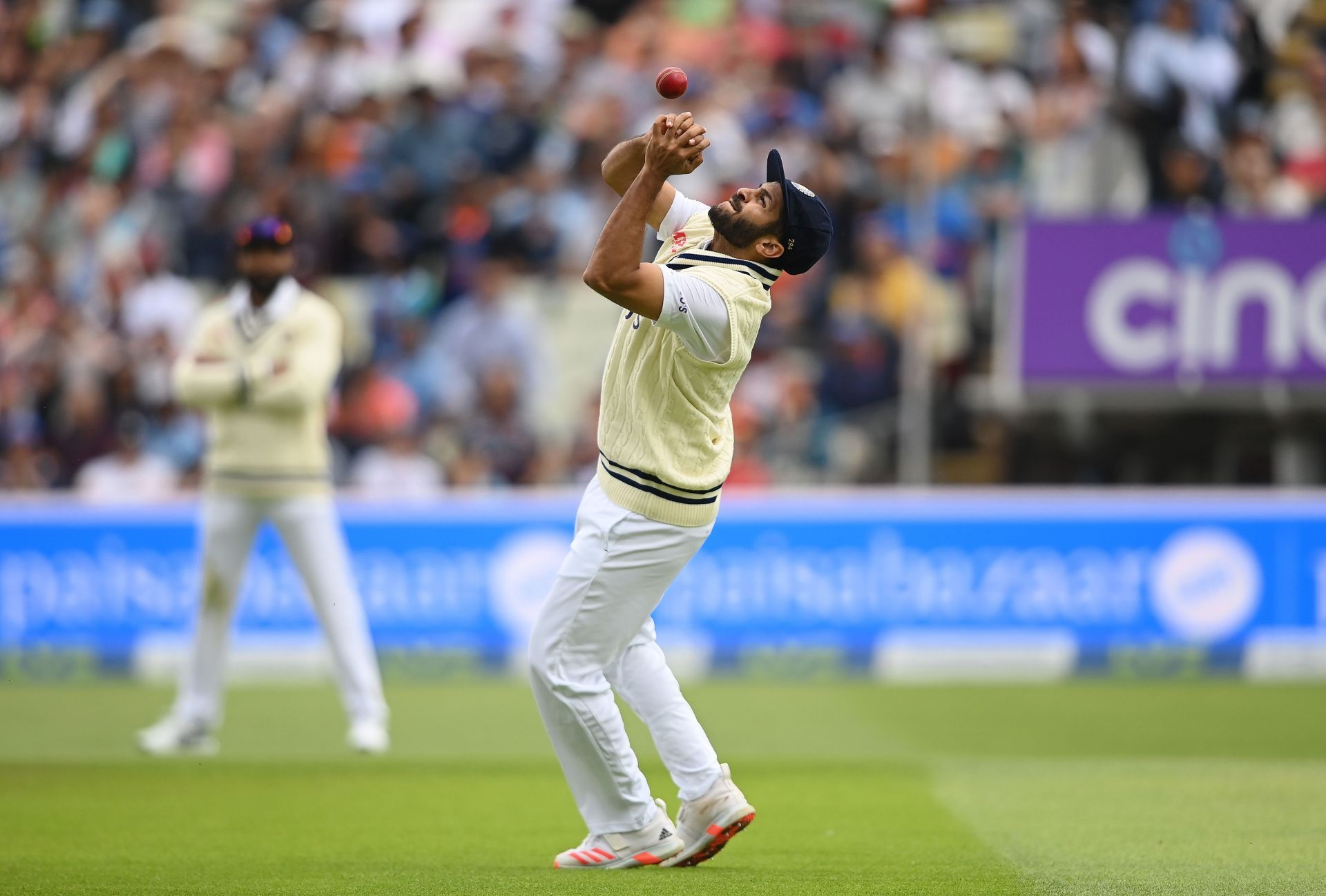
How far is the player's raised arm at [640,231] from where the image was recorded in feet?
17.6

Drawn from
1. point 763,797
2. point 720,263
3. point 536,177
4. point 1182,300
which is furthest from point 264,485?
point 536,177

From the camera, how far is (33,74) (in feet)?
62.6

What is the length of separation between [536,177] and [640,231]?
11.4 m

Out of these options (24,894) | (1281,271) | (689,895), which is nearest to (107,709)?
(24,894)

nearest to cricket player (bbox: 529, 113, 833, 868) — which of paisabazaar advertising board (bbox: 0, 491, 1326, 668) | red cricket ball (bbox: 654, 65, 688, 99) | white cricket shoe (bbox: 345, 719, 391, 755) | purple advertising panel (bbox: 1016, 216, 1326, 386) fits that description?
red cricket ball (bbox: 654, 65, 688, 99)

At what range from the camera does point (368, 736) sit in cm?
917

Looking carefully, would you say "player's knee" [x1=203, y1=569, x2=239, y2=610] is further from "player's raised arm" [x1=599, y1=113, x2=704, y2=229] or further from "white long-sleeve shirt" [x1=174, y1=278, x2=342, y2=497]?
"player's raised arm" [x1=599, y1=113, x2=704, y2=229]

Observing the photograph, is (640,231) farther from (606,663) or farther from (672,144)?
(606,663)

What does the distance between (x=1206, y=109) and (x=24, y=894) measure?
484 inches

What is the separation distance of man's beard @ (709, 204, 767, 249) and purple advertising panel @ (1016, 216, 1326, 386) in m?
7.93

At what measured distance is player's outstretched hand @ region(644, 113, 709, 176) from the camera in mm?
5426

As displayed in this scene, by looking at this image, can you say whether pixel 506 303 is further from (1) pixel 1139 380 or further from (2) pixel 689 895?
(2) pixel 689 895

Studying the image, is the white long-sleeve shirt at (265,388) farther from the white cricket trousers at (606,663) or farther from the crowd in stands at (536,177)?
the crowd in stands at (536,177)

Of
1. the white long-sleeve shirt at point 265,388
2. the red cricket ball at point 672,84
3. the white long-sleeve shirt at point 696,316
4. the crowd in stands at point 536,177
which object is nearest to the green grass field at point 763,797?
the white long-sleeve shirt at point 265,388
